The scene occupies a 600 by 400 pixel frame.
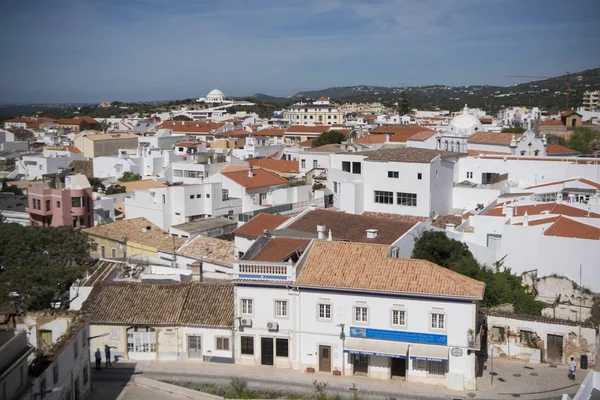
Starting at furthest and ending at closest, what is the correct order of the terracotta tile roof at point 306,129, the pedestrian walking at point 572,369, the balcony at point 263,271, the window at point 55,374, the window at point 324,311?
1. the terracotta tile roof at point 306,129
2. the balcony at point 263,271
3. the window at point 324,311
4. the pedestrian walking at point 572,369
5. the window at point 55,374

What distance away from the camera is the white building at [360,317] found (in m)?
22.8

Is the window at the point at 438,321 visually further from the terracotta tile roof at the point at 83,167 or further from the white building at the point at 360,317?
the terracotta tile roof at the point at 83,167

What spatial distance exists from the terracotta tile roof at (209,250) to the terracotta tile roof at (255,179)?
435 inches

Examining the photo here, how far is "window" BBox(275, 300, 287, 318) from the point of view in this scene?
2445 centimetres

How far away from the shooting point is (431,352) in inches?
898

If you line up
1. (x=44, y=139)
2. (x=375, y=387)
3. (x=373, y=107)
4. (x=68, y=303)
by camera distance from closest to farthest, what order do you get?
(x=375, y=387), (x=68, y=303), (x=44, y=139), (x=373, y=107)

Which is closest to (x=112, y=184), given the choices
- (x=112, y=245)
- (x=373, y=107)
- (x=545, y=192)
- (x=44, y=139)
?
(x=112, y=245)

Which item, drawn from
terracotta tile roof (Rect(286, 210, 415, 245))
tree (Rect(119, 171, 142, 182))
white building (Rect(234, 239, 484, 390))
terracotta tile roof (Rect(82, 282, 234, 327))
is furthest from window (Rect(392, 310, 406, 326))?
tree (Rect(119, 171, 142, 182))

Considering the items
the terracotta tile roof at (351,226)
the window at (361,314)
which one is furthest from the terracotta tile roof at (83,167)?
the window at (361,314)

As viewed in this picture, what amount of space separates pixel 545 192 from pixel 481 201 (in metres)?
3.75

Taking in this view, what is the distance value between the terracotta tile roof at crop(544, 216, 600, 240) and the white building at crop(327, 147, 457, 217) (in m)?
9.15

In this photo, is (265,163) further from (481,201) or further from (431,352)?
(431,352)

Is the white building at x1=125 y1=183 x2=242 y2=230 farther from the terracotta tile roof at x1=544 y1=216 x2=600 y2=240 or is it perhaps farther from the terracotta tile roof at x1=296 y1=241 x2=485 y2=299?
the terracotta tile roof at x1=544 y1=216 x2=600 y2=240

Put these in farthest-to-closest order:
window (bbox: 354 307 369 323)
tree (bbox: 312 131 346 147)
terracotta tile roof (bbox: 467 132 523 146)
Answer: tree (bbox: 312 131 346 147), terracotta tile roof (bbox: 467 132 523 146), window (bbox: 354 307 369 323)
